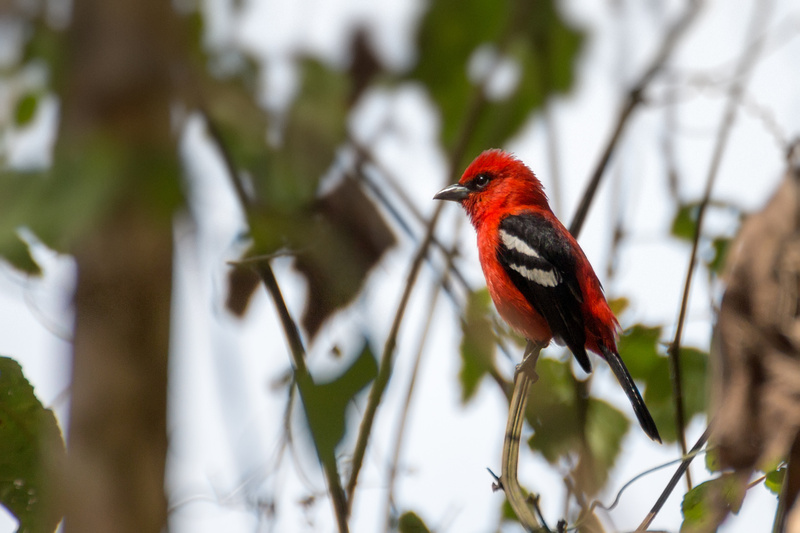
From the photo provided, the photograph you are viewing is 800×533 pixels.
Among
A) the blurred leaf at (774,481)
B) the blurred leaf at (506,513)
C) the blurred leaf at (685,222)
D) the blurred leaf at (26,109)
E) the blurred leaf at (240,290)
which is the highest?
the blurred leaf at (26,109)

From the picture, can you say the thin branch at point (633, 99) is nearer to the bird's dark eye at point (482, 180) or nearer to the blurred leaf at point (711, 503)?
the bird's dark eye at point (482, 180)

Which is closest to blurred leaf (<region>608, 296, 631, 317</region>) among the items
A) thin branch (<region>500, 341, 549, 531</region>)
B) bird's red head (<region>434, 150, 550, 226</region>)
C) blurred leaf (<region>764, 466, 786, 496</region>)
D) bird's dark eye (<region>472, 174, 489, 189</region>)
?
bird's red head (<region>434, 150, 550, 226</region>)

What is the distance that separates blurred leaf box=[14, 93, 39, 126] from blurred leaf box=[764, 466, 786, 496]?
11.4 ft

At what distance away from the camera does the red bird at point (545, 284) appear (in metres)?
3.48

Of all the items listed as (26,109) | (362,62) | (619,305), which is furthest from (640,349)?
(26,109)

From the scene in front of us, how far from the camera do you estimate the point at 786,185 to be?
→ 2002 mm

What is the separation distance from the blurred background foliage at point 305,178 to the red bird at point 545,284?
Result: 0.10 meters

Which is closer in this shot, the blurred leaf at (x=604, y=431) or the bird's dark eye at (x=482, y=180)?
the blurred leaf at (x=604, y=431)

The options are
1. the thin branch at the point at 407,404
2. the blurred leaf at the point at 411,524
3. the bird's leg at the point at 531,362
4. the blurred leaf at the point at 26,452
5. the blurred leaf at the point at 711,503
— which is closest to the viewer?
the blurred leaf at the point at 711,503

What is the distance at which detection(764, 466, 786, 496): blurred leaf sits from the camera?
2.16 meters

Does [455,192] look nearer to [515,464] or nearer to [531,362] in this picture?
[531,362]

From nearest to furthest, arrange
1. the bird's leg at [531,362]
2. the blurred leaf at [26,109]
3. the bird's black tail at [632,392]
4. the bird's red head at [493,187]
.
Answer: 1. the bird's leg at [531,362]
2. the bird's black tail at [632,392]
3. the blurred leaf at [26,109]
4. the bird's red head at [493,187]

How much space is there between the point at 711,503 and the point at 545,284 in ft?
5.56

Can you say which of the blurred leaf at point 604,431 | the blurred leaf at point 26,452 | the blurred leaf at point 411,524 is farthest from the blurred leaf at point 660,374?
the blurred leaf at point 26,452
